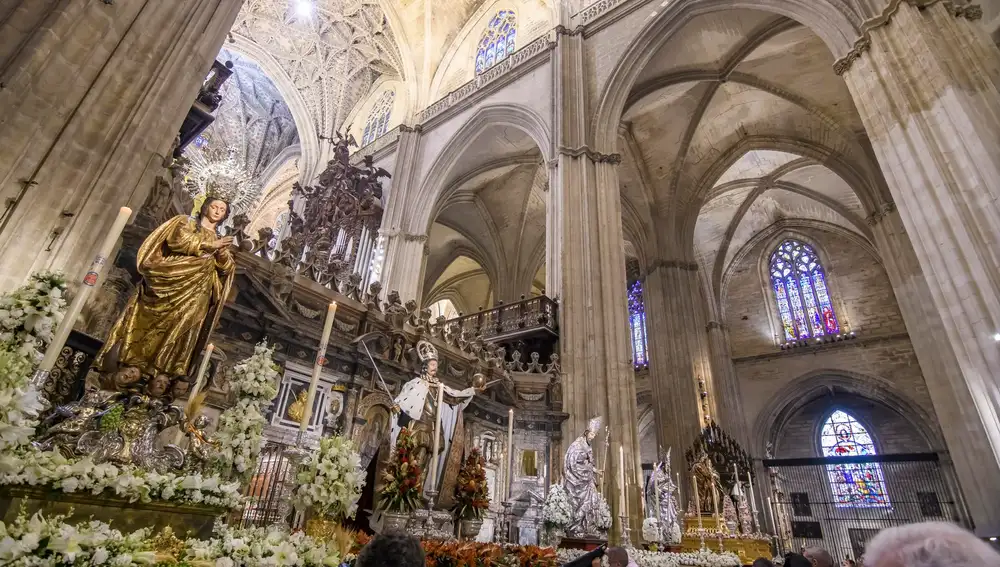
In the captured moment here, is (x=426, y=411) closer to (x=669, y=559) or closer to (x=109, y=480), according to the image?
(x=109, y=480)

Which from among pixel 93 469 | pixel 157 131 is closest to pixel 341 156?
pixel 157 131

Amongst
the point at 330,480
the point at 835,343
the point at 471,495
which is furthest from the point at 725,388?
the point at 330,480

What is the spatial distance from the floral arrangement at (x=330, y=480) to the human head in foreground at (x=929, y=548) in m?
1.93

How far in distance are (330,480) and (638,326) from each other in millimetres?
17933

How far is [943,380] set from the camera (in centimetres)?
909

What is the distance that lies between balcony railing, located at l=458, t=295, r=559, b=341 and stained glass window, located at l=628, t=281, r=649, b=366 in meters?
9.13

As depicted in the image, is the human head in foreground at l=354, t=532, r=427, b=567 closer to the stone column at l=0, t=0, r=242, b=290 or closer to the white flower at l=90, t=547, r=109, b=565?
the white flower at l=90, t=547, r=109, b=565

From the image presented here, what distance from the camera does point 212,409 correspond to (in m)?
4.32

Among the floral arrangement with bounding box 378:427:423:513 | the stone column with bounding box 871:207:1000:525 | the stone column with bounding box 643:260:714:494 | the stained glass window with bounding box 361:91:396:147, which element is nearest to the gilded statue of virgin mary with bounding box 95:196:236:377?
the floral arrangement with bounding box 378:427:423:513

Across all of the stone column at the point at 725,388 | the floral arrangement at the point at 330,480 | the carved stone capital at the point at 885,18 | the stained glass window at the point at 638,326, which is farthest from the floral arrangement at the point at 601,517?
the stained glass window at the point at 638,326

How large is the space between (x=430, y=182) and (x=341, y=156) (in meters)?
2.47

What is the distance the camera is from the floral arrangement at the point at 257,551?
161 centimetres

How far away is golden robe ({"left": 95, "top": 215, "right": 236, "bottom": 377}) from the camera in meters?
2.32

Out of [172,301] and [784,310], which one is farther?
[784,310]
